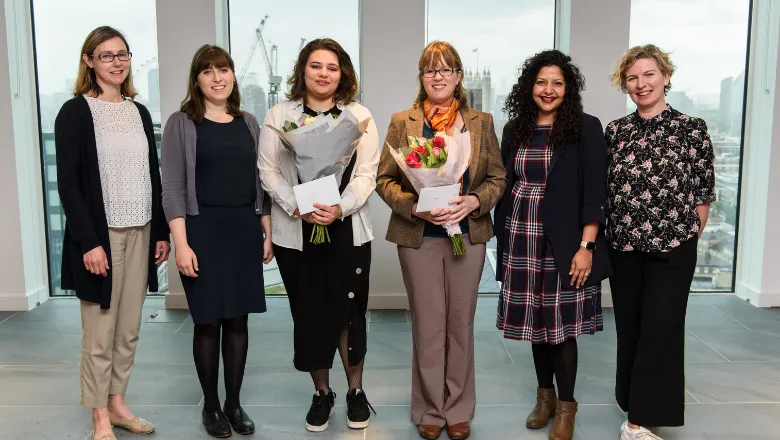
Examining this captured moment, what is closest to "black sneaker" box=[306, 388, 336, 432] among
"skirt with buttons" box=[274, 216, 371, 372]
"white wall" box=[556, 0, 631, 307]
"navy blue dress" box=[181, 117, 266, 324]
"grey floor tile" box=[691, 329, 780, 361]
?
"skirt with buttons" box=[274, 216, 371, 372]

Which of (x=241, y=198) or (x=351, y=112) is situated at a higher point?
(x=351, y=112)

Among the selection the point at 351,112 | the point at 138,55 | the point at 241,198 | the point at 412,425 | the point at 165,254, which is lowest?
the point at 412,425

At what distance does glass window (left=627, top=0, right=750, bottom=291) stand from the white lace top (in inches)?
143

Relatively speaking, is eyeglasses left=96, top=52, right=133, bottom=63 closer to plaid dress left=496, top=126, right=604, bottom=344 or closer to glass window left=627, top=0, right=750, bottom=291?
plaid dress left=496, top=126, right=604, bottom=344

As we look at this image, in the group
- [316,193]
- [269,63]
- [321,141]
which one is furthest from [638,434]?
[269,63]

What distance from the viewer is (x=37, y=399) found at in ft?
11.4

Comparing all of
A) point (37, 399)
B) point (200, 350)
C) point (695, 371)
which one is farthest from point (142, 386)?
point (695, 371)

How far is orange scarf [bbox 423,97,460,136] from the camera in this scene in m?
2.91

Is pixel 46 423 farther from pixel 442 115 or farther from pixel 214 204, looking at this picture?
pixel 442 115

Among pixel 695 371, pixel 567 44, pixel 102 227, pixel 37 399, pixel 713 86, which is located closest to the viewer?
pixel 102 227

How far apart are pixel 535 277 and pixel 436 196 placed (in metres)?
0.53

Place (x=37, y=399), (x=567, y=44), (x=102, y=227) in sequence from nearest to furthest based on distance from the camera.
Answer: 1. (x=102, y=227)
2. (x=37, y=399)
3. (x=567, y=44)

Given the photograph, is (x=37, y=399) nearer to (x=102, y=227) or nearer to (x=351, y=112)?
(x=102, y=227)

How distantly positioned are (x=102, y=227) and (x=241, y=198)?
0.55 metres
